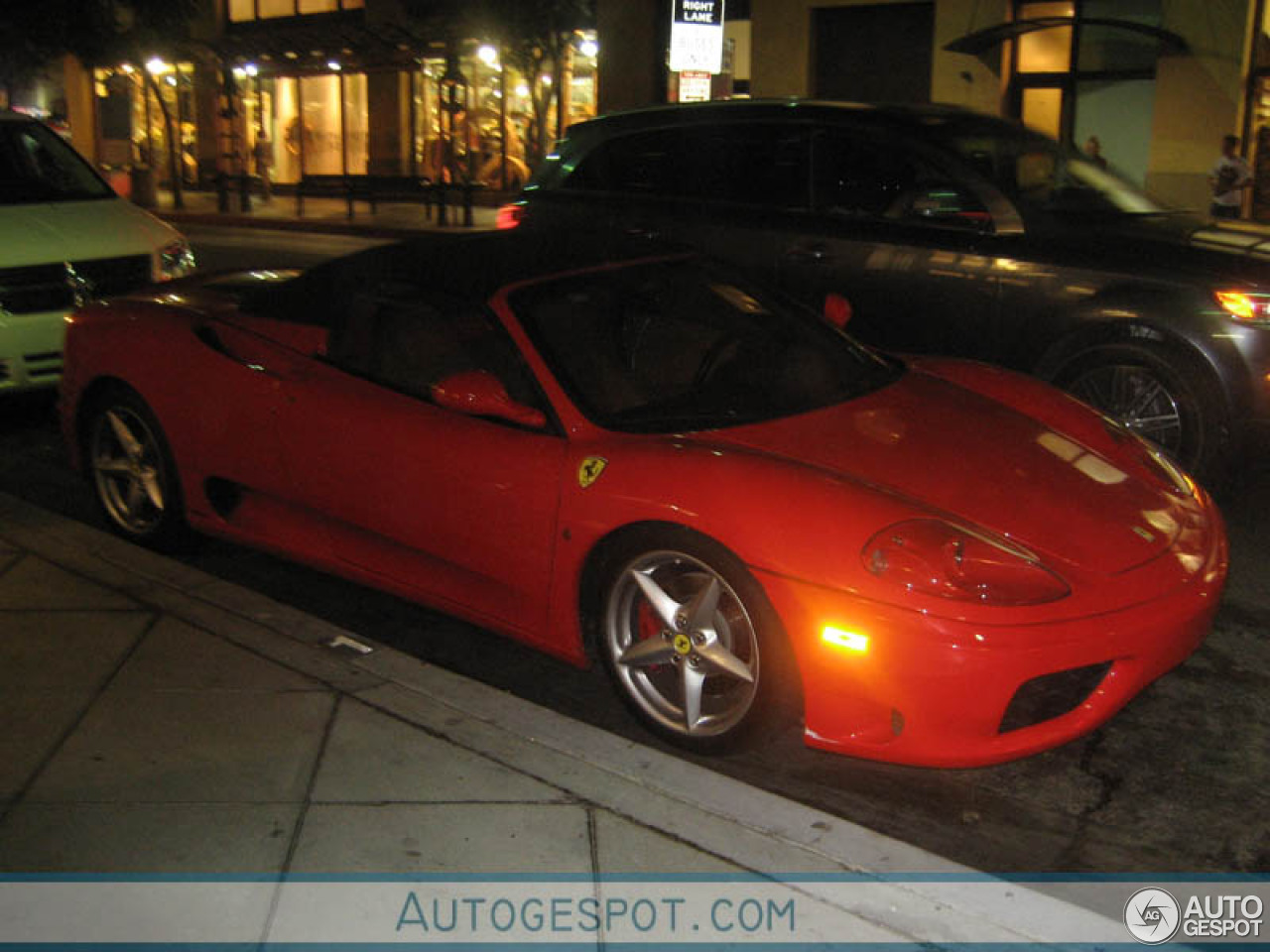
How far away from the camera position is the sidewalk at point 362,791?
3.25 meters

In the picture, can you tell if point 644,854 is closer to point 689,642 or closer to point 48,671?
point 689,642

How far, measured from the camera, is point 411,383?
4734 millimetres

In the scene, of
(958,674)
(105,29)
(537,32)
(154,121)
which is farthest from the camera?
(154,121)

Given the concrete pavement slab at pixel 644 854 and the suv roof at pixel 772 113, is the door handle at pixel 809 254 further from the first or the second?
the concrete pavement slab at pixel 644 854

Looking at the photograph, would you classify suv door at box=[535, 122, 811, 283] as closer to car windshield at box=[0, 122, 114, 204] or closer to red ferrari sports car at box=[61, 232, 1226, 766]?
red ferrari sports car at box=[61, 232, 1226, 766]

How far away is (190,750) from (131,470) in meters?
2.09

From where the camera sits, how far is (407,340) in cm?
487

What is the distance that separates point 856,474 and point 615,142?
4520 mm

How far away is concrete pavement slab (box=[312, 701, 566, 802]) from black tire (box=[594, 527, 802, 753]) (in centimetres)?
51

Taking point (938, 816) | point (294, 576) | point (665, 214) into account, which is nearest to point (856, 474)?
point (938, 816)

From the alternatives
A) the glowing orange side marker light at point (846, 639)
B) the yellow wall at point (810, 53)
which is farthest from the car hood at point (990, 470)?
the yellow wall at point (810, 53)

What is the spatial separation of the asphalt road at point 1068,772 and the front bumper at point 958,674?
25 centimetres

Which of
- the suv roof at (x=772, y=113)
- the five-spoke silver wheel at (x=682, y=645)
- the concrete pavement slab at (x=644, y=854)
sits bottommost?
the concrete pavement slab at (x=644, y=854)

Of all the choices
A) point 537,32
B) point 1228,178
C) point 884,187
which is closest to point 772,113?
point 884,187
